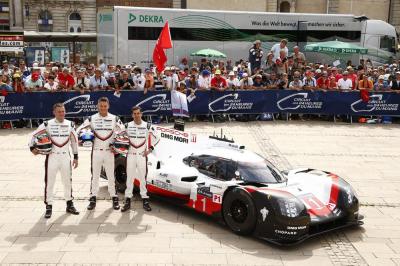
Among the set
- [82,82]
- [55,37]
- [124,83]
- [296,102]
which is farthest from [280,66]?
[55,37]

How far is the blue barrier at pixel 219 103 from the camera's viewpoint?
17.5 meters

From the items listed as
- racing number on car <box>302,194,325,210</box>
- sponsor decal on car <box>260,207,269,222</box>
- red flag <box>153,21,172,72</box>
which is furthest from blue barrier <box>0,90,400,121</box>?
sponsor decal on car <box>260,207,269,222</box>

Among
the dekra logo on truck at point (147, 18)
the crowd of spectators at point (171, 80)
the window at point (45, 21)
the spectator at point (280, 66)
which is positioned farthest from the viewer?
the window at point (45, 21)

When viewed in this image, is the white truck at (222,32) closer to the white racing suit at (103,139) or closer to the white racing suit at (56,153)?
the white racing suit at (103,139)

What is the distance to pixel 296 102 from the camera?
777 inches

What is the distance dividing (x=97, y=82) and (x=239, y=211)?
36.3 feet

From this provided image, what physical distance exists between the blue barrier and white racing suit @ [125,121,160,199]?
28.5ft

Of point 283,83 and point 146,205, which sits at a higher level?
point 283,83

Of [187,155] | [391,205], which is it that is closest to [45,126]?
[187,155]

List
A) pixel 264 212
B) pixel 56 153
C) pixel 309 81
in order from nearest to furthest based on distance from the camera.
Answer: pixel 264 212
pixel 56 153
pixel 309 81

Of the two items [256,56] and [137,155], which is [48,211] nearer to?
[137,155]

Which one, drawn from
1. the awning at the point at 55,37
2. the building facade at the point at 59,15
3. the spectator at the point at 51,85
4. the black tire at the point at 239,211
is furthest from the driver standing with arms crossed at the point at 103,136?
the building facade at the point at 59,15

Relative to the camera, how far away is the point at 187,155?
9.91m

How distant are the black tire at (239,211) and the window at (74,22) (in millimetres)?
45691
